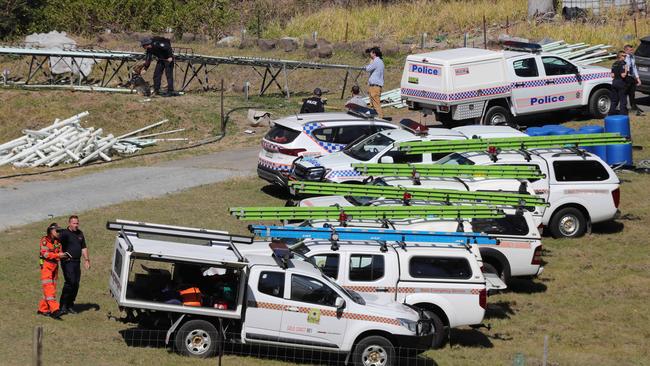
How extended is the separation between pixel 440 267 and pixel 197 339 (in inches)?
142

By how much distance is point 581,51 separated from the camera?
116 ft

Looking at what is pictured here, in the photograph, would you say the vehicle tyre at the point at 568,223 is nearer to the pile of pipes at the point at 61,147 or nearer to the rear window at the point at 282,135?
the rear window at the point at 282,135

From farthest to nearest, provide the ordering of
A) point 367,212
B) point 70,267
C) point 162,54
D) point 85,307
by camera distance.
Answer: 1. point 162,54
2. point 367,212
3. point 85,307
4. point 70,267

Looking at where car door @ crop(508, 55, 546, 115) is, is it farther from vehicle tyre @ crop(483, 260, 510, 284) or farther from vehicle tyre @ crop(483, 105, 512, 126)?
vehicle tyre @ crop(483, 260, 510, 284)

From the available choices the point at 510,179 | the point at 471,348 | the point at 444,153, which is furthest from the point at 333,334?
the point at 444,153

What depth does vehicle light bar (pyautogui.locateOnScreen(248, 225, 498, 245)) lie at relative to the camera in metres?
16.3

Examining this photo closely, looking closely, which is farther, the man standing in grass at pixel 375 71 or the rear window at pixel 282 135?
the man standing in grass at pixel 375 71

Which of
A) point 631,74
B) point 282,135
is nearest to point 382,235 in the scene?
point 282,135

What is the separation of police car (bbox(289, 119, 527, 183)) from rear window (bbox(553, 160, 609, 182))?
1.94 m

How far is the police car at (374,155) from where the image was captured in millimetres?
22438

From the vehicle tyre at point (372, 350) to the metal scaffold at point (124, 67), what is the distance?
809 inches

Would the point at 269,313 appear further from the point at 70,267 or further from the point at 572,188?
the point at 572,188

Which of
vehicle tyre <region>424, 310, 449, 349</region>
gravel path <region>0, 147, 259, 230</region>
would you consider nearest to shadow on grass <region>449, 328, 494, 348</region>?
→ vehicle tyre <region>424, 310, 449, 349</region>

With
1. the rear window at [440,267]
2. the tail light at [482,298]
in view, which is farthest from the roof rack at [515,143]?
the tail light at [482,298]
